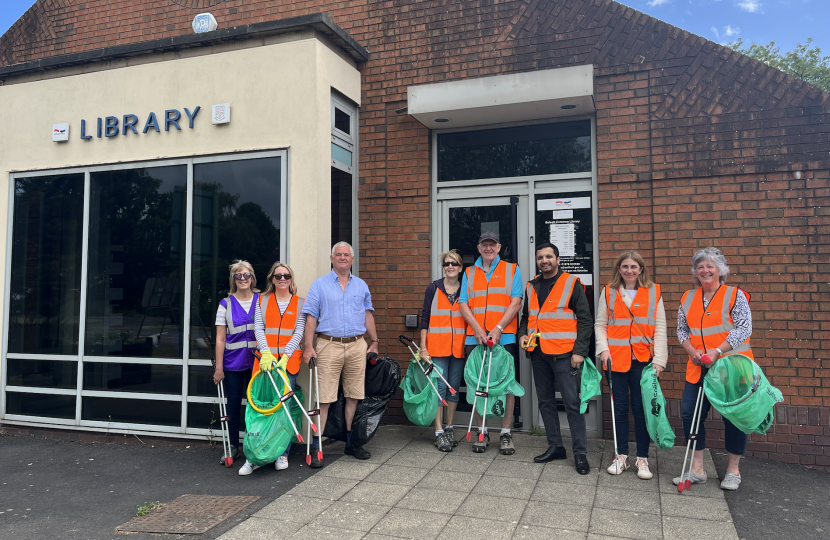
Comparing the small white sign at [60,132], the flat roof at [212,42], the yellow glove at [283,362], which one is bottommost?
the yellow glove at [283,362]

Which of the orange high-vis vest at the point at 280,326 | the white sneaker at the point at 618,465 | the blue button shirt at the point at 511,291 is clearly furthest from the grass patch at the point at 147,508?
the white sneaker at the point at 618,465

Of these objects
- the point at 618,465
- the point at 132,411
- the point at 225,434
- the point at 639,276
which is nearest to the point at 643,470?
the point at 618,465

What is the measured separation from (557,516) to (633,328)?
5.26 feet

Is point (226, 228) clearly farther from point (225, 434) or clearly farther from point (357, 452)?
point (357, 452)

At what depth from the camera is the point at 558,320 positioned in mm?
5004

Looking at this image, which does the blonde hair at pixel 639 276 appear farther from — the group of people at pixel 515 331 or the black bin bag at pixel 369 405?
the black bin bag at pixel 369 405

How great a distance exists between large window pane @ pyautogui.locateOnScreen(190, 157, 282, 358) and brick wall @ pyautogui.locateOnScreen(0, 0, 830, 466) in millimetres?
1124

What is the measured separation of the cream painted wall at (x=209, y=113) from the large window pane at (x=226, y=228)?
8.7 inches

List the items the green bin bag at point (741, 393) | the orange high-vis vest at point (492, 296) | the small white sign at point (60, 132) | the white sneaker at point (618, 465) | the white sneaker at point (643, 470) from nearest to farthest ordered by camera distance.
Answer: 1. the green bin bag at point (741, 393)
2. the white sneaker at point (643, 470)
3. the white sneaker at point (618, 465)
4. the orange high-vis vest at point (492, 296)
5. the small white sign at point (60, 132)

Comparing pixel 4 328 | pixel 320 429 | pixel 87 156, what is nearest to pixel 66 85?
pixel 87 156

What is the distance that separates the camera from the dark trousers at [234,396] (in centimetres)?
531

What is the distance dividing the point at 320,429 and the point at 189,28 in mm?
5319

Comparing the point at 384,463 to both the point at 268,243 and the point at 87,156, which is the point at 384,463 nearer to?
the point at 268,243

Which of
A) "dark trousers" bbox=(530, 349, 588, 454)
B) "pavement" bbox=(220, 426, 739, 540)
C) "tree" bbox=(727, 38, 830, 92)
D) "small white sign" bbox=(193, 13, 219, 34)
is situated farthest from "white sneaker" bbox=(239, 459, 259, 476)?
"tree" bbox=(727, 38, 830, 92)
